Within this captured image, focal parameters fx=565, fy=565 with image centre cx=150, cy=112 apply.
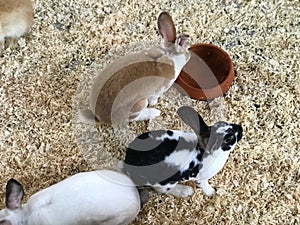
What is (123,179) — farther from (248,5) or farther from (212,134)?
(248,5)

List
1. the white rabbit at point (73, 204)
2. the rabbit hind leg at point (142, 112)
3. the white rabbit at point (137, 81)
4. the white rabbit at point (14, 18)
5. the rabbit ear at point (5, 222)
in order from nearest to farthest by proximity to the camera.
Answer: the rabbit ear at point (5, 222) → the white rabbit at point (73, 204) → the white rabbit at point (137, 81) → the rabbit hind leg at point (142, 112) → the white rabbit at point (14, 18)

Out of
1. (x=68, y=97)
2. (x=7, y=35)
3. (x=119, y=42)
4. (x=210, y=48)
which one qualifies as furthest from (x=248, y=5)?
(x=7, y=35)

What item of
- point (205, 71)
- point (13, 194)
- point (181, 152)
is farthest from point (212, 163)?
point (13, 194)

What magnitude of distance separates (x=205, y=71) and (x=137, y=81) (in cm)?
56

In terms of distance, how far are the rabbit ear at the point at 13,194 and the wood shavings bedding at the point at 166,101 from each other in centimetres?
35

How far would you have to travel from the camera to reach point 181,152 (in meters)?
2.64

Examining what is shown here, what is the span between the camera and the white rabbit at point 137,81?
289 centimetres

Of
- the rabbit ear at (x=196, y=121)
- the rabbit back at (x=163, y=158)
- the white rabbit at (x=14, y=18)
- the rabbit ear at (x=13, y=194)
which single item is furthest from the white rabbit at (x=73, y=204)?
the white rabbit at (x=14, y=18)

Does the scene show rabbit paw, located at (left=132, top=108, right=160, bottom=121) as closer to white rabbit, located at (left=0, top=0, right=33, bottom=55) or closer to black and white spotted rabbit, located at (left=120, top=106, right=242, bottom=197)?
black and white spotted rabbit, located at (left=120, top=106, right=242, bottom=197)

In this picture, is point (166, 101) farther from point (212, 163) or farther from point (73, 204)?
point (73, 204)

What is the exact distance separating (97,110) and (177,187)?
57 centimetres

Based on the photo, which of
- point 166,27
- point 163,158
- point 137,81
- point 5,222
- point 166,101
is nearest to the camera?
point 5,222

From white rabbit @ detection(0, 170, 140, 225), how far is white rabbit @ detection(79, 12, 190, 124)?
0.45 meters

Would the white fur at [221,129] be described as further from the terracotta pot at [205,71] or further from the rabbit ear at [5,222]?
the rabbit ear at [5,222]
